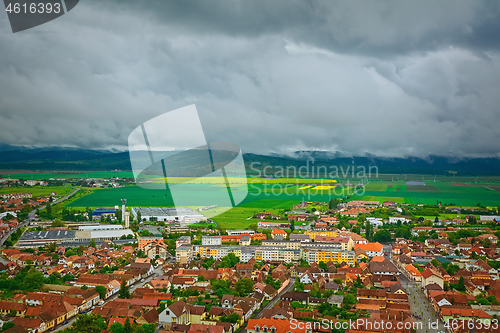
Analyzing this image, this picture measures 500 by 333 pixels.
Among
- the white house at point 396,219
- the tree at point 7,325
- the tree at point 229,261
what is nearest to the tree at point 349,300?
the tree at point 229,261

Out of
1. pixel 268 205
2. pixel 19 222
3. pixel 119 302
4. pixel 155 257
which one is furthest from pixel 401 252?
pixel 19 222

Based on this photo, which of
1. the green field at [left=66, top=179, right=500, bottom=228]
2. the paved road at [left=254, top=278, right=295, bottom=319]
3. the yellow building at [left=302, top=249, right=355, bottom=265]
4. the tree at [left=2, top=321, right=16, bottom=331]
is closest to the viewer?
the tree at [left=2, top=321, right=16, bottom=331]

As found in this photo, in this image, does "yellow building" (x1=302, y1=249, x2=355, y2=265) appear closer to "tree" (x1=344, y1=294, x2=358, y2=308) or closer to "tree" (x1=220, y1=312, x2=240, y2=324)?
"tree" (x1=344, y1=294, x2=358, y2=308)

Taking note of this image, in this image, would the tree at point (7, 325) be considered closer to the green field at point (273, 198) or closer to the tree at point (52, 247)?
the tree at point (52, 247)

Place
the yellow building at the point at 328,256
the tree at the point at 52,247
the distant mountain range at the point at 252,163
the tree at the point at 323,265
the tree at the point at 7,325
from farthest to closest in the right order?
the distant mountain range at the point at 252,163
the tree at the point at 52,247
the yellow building at the point at 328,256
the tree at the point at 323,265
the tree at the point at 7,325

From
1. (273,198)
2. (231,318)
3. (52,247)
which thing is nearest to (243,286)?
(231,318)

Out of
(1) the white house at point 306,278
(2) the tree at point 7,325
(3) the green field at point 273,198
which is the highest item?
(3) the green field at point 273,198

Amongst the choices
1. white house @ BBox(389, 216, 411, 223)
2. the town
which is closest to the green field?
the town

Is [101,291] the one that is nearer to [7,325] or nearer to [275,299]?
[7,325]
